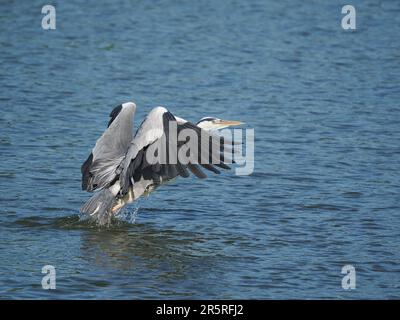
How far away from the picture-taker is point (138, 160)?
958cm

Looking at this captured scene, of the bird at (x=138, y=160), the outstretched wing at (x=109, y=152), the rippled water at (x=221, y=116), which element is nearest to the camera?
the rippled water at (x=221, y=116)

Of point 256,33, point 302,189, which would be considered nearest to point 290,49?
point 256,33

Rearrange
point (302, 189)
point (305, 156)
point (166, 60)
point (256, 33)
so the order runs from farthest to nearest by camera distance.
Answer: point (256, 33), point (166, 60), point (305, 156), point (302, 189)

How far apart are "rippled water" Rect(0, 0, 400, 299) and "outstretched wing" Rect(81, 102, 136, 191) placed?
0.50 metres

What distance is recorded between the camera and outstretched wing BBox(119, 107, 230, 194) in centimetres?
916

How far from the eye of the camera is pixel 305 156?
1284 cm

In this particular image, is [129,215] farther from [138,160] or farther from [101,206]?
[138,160]

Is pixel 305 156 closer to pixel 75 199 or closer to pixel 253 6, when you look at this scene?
pixel 75 199

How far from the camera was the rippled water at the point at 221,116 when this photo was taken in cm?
909

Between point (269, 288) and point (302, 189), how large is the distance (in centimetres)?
313

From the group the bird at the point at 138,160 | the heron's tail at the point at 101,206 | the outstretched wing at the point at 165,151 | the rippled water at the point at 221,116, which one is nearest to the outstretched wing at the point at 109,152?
the bird at the point at 138,160

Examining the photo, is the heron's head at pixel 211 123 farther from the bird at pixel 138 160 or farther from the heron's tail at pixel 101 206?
the heron's tail at pixel 101 206

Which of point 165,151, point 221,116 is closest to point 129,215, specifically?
point 165,151

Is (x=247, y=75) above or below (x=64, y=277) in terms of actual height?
above
